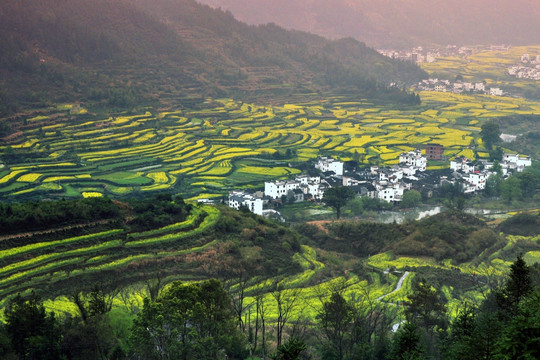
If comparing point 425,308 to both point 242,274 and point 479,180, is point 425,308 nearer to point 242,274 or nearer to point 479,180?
point 242,274

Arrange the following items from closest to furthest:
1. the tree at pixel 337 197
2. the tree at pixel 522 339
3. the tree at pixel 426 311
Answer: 1. the tree at pixel 522 339
2. the tree at pixel 426 311
3. the tree at pixel 337 197

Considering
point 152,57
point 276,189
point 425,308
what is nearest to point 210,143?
point 276,189

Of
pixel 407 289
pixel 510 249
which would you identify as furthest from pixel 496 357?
pixel 510 249

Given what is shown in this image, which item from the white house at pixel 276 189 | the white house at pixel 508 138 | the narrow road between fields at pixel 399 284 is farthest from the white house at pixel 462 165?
the narrow road between fields at pixel 399 284

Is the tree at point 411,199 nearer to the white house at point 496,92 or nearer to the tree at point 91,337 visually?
the tree at point 91,337

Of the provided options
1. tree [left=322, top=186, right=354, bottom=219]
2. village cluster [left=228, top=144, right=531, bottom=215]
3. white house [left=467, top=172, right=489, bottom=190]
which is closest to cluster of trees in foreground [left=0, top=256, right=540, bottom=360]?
tree [left=322, top=186, right=354, bottom=219]

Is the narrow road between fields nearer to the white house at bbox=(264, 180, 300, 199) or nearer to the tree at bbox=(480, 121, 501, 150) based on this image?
the white house at bbox=(264, 180, 300, 199)
